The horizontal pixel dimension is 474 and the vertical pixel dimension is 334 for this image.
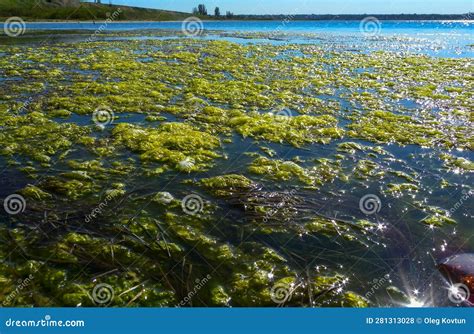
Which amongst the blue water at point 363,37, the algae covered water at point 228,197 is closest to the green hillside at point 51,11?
the blue water at point 363,37

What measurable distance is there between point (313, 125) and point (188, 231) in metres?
6.03

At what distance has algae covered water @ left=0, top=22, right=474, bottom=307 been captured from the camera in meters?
4.31

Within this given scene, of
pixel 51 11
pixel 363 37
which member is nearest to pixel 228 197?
pixel 363 37

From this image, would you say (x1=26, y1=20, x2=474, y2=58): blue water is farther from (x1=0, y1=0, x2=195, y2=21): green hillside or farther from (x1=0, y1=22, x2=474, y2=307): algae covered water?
(x1=0, y1=22, x2=474, y2=307): algae covered water

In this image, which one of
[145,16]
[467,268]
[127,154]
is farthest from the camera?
[145,16]

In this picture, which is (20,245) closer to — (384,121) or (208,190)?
(208,190)

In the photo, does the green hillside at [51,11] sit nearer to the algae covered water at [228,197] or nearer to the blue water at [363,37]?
the blue water at [363,37]

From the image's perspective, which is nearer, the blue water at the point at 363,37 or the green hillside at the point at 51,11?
the blue water at the point at 363,37

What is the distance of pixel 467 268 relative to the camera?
4449mm

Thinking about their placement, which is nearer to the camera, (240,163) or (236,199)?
(236,199)

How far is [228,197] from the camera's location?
613 cm

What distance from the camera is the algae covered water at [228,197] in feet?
14.1

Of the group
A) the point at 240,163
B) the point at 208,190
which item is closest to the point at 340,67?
the point at 240,163

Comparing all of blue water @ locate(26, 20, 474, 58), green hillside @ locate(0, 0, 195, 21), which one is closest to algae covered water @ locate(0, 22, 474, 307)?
blue water @ locate(26, 20, 474, 58)
